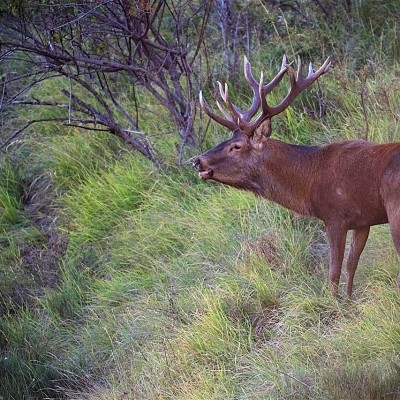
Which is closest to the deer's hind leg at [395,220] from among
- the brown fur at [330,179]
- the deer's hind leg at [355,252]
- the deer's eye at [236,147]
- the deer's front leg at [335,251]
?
the brown fur at [330,179]

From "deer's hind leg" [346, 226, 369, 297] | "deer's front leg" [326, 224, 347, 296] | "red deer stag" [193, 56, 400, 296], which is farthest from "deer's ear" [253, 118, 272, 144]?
"deer's hind leg" [346, 226, 369, 297]

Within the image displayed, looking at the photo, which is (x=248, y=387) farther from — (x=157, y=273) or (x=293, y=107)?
(x=293, y=107)

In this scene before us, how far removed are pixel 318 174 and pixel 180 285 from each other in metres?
1.67

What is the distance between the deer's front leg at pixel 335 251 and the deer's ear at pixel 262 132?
87 cm

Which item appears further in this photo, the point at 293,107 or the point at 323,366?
the point at 293,107

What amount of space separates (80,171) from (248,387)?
4818 millimetres

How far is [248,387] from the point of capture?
278 inches

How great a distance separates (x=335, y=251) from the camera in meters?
7.82

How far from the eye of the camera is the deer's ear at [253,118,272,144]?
26.9 feet

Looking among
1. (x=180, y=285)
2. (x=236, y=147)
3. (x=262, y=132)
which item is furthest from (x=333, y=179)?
(x=180, y=285)

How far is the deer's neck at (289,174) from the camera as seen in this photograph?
26.7 feet

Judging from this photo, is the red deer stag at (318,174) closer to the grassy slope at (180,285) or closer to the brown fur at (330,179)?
the brown fur at (330,179)

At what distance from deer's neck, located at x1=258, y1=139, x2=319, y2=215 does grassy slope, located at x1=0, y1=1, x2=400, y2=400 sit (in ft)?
1.77

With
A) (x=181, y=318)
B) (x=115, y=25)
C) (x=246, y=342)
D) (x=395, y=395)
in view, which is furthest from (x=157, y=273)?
(x=395, y=395)
